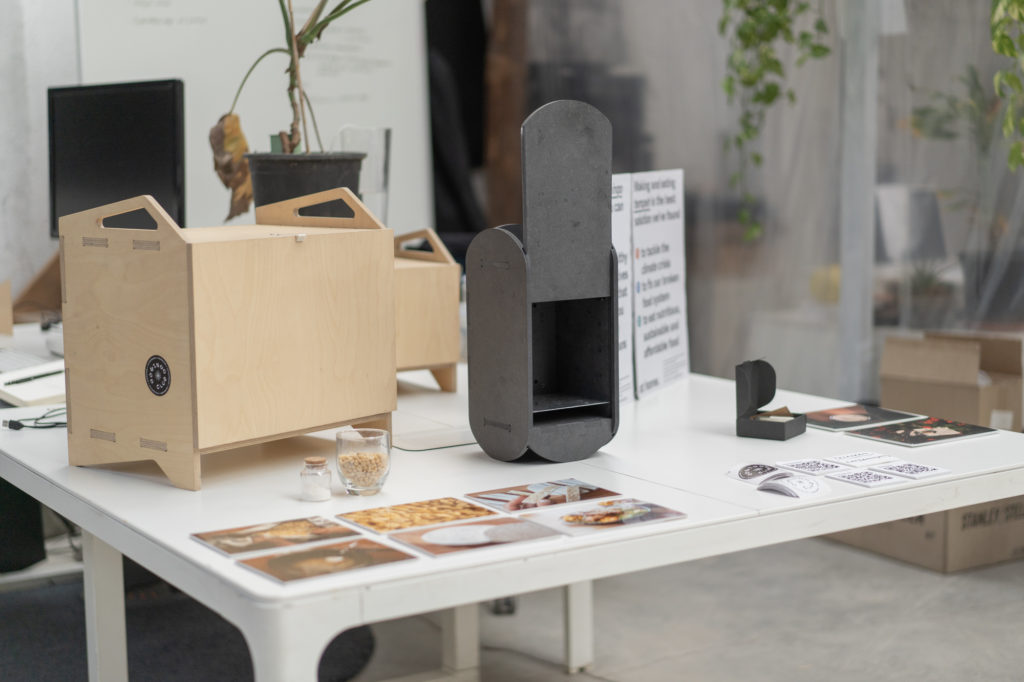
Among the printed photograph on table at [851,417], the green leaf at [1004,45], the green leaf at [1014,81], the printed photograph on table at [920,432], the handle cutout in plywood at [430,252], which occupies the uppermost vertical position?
the green leaf at [1004,45]

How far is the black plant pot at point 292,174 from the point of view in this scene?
5.80ft

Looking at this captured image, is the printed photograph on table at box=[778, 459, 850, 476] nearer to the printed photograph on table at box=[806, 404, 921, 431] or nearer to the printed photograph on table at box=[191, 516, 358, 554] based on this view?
the printed photograph on table at box=[806, 404, 921, 431]

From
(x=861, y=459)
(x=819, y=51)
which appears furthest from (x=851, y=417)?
(x=819, y=51)

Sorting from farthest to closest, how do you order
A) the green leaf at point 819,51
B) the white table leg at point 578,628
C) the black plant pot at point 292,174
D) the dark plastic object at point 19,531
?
the green leaf at point 819,51
the dark plastic object at point 19,531
the white table leg at point 578,628
the black plant pot at point 292,174

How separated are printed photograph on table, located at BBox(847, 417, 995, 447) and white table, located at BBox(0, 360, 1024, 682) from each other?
0.02m

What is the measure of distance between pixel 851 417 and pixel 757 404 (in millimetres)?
166

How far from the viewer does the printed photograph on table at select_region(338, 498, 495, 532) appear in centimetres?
114

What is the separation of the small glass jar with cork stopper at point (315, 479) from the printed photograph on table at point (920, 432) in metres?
0.74

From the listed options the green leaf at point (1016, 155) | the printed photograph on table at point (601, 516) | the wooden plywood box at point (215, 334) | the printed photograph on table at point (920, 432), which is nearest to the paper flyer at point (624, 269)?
the printed photograph on table at point (920, 432)

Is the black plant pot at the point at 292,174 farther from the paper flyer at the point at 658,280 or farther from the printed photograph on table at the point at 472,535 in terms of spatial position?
the printed photograph on table at the point at 472,535

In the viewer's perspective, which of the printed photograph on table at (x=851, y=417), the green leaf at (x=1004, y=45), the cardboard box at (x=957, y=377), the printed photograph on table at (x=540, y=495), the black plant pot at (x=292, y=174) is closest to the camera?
the printed photograph on table at (x=540, y=495)

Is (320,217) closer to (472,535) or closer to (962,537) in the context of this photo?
(472,535)

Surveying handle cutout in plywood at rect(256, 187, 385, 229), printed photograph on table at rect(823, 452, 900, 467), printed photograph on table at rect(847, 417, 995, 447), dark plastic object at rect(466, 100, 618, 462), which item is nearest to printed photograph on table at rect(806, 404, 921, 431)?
printed photograph on table at rect(847, 417, 995, 447)

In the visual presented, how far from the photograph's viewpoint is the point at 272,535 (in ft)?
3.63
